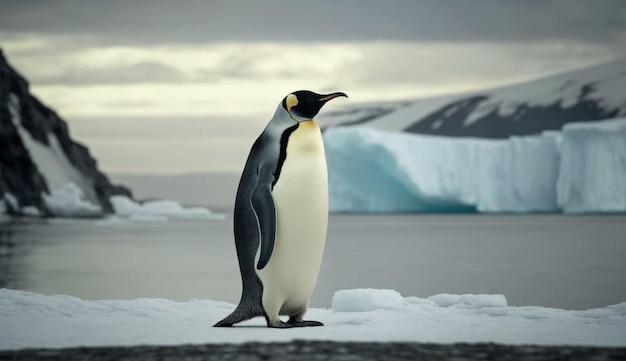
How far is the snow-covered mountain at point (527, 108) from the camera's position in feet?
168

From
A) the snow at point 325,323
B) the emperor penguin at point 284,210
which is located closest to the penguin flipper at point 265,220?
the emperor penguin at point 284,210

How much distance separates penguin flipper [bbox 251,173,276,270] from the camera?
6.36 meters

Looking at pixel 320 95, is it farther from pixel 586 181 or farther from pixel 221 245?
pixel 586 181

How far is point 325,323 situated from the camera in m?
6.71

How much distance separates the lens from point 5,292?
7.89 m

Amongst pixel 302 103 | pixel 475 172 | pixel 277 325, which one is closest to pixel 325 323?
pixel 277 325

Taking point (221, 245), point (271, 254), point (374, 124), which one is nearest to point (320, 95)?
point (271, 254)

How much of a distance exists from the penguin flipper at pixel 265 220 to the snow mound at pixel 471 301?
2.10 metres

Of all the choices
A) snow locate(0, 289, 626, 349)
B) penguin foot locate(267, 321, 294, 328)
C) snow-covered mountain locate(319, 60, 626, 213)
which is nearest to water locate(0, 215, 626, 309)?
snow-covered mountain locate(319, 60, 626, 213)

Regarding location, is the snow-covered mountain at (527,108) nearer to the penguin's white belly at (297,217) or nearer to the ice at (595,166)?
the ice at (595,166)

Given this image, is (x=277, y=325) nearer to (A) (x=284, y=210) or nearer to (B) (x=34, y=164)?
(A) (x=284, y=210)

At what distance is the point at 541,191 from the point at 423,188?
5394 mm

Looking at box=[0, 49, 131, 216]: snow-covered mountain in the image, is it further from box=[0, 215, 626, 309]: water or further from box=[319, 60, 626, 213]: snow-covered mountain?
box=[319, 60, 626, 213]: snow-covered mountain

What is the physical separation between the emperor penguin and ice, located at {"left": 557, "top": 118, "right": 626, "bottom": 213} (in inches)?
1203
